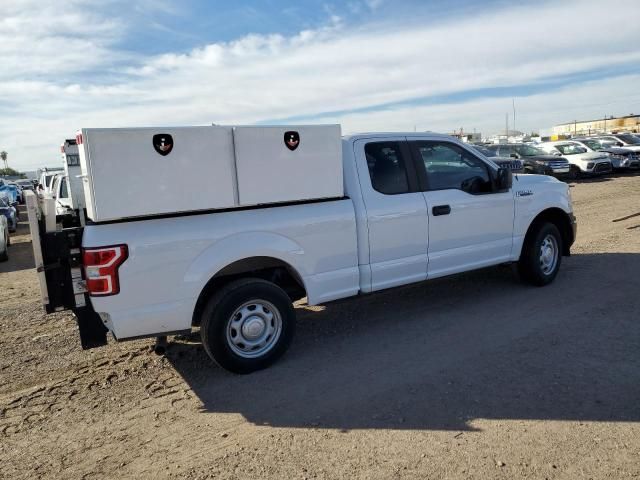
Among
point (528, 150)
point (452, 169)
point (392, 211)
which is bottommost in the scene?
point (392, 211)

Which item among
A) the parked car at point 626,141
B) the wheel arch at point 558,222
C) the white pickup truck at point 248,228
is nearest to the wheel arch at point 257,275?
the white pickup truck at point 248,228

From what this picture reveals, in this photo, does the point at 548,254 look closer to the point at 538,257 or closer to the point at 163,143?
the point at 538,257

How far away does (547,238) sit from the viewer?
6602 mm

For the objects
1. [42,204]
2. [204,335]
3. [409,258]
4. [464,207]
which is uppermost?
[42,204]

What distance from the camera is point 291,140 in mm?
4613

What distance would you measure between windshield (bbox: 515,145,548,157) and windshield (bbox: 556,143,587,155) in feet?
2.57

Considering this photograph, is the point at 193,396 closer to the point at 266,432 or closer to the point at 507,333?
the point at 266,432

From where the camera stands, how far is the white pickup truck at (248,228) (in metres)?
3.94

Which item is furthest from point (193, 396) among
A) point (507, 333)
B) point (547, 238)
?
point (547, 238)

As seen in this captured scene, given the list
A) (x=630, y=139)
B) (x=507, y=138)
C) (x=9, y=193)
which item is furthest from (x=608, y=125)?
(x=9, y=193)

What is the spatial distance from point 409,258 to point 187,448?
2873mm

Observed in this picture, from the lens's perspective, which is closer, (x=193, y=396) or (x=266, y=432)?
(x=266, y=432)

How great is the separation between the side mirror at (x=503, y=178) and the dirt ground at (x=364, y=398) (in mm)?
1339

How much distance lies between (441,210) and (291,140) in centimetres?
186
